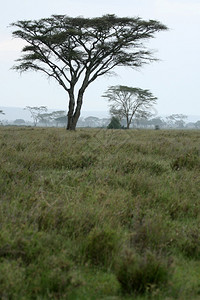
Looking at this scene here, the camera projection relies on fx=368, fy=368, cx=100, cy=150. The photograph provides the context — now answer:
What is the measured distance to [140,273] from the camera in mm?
2781

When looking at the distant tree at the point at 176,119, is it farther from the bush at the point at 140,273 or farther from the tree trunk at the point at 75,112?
the bush at the point at 140,273

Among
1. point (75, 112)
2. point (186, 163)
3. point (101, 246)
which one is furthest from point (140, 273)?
point (75, 112)

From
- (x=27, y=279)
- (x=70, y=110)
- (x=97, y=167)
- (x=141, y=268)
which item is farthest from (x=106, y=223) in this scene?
(x=70, y=110)

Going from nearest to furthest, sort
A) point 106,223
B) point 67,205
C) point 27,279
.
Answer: point 27,279, point 106,223, point 67,205

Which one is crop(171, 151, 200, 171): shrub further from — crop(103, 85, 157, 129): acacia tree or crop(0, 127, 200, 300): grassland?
crop(103, 85, 157, 129): acacia tree

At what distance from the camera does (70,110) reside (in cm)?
2684

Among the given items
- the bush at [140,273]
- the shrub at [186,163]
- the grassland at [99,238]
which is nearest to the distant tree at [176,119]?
the shrub at [186,163]

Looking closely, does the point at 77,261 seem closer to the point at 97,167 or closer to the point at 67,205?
the point at 67,205

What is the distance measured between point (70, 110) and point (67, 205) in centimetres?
2312

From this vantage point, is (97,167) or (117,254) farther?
(97,167)

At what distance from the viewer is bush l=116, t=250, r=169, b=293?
2.76 meters

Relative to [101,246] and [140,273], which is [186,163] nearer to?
[101,246]

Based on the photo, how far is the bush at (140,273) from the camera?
9.07 ft

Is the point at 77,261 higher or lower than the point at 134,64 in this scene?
lower
